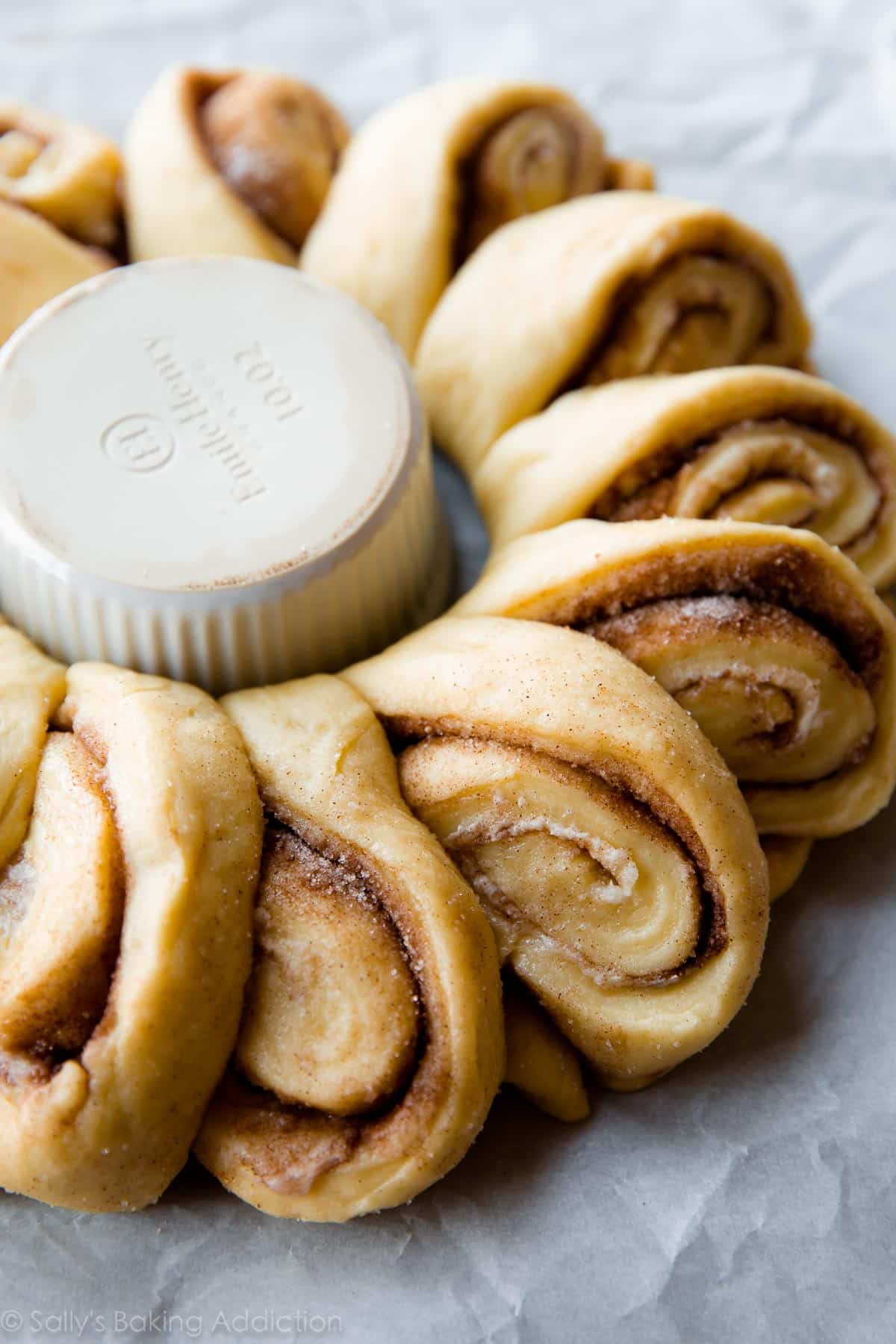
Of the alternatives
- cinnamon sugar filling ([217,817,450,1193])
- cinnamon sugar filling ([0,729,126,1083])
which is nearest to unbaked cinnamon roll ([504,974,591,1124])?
cinnamon sugar filling ([217,817,450,1193])

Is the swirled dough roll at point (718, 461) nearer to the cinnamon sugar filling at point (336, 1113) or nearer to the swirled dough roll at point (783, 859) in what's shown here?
the swirled dough roll at point (783, 859)

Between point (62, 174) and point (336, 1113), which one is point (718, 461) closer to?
point (336, 1113)

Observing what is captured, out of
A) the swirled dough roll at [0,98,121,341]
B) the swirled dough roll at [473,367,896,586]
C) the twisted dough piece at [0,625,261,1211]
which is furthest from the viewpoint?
the swirled dough roll at [0,98,121,341]

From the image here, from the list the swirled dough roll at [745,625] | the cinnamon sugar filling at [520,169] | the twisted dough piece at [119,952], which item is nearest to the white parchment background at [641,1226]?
the twisted dough piece at [119,952]

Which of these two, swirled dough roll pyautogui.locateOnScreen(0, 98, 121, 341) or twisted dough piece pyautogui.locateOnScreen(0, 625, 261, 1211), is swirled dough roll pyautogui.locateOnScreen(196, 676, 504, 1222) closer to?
twisted dough piece pyautogui.locateOnScreen(0, 625, 261, 1211)

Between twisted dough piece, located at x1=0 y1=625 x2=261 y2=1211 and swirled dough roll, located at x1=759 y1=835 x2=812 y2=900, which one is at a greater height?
twisted dough piece, located at x1=0 y1=625 x2=261 y2=1211

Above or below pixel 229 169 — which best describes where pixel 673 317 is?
below

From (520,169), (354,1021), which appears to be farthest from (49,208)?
(354,1021)
